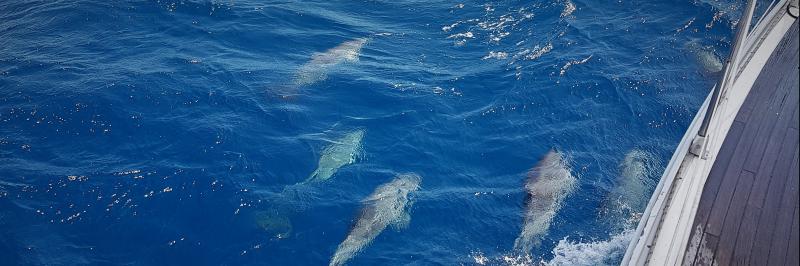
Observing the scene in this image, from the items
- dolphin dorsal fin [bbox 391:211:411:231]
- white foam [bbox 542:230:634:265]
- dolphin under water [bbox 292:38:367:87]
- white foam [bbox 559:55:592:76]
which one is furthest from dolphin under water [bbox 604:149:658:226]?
dolphin under water [bbox 292:38:367:87]

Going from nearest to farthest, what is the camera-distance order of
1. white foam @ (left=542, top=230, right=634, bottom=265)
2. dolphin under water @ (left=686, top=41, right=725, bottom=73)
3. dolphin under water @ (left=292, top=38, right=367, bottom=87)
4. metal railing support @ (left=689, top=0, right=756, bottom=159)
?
metal railing support @ (left=689, top=0, right=756, bottom=159) → white foam @ (left=542, top=230, right=634, bottom=265) → dolphin under water @ (left=292, top=38, right=367, bottom=87) → dolphin under water @ (left=686, top=41, right=725, bottom=73)

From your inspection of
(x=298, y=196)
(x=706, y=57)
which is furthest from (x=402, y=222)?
(x=706, y=57)

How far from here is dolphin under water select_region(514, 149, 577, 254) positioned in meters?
9.98

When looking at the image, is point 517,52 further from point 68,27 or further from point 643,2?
point 68,27

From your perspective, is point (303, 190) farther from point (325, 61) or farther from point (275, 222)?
point (325, 61)

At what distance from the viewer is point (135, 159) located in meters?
11.5

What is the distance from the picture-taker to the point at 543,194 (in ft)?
35.3

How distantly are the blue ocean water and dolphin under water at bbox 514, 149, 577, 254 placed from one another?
139mm

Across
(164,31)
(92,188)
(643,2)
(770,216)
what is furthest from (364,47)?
(770,216)

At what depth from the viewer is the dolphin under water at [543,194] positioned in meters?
9.98

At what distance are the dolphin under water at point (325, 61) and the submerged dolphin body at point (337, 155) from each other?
267 cm

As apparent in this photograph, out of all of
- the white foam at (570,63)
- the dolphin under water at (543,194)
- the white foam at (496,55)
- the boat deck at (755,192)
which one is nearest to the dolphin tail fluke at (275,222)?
the dolphin under water at (543,194)

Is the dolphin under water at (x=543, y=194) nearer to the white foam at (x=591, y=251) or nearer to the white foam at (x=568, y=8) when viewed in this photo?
the white foam at (x=591, y=251)

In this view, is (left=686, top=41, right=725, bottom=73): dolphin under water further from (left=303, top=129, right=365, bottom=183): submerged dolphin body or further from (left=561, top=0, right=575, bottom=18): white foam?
(left=303, top=129, right=365, bottom=183): submerged dolphin body
